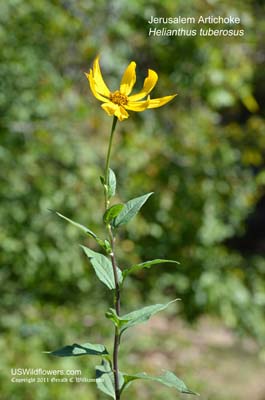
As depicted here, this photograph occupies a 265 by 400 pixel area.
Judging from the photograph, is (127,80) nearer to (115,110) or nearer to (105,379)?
(115,110)

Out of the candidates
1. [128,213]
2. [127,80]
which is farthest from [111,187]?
[127,80]

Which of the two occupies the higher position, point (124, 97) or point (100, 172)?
point (100, 172)

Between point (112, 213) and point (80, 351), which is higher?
point (112, 213)

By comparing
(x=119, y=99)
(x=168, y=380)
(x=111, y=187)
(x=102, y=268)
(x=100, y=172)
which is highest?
(x=100, y=172)

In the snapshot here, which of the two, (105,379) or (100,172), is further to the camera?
(100,172)

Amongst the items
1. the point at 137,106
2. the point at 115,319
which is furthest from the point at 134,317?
the point at 137,106

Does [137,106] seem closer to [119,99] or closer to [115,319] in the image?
[119,99]

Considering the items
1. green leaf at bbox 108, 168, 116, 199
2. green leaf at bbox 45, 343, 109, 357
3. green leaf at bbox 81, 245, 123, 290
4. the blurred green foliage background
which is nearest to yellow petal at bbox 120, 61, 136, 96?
green leaf at bbox 108, 168, 116, 199
